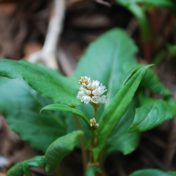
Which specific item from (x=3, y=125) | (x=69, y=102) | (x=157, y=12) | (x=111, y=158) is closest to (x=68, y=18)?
(x=157, y=12)

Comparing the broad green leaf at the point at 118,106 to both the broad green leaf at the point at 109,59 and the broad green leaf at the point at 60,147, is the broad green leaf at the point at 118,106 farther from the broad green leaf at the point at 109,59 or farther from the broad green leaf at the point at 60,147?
the broad green leaf at the point at 109,59

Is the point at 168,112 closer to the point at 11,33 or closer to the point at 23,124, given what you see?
the point at 23,124

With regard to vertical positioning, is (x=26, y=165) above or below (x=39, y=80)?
below

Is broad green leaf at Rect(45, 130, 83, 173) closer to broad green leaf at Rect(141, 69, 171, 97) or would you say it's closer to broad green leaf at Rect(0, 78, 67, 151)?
broad green leaf at Rect(0, 78, 67, 151)

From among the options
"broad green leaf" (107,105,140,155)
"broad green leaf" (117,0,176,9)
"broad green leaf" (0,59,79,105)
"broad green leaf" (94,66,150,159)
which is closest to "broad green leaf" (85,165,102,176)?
"broad green leaf" (94,66,150,159)

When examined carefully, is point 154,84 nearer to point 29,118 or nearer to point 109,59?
point 109,59

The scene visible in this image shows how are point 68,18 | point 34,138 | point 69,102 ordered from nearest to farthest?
point 69,102
point 34,138
point 68,18

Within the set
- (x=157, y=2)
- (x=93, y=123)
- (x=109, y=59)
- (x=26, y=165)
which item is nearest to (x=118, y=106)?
(x=93, y=123)
